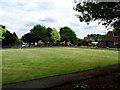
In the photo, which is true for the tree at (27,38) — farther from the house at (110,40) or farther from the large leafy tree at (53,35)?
the house at (110,40)

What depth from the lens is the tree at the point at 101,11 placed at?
57.0ft

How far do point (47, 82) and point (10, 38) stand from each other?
94862mm

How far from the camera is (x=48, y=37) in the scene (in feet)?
453

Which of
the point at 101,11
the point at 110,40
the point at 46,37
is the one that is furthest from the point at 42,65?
the point at 46,37

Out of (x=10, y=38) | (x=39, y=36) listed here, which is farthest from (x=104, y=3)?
(x=39, y=36)

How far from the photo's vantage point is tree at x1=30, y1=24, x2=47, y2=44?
133 metres

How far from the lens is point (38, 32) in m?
136

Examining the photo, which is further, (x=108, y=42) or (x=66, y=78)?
(x=108, y=42)

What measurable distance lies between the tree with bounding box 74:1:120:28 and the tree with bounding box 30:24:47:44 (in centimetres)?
11084

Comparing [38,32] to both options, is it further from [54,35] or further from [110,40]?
[110,40]

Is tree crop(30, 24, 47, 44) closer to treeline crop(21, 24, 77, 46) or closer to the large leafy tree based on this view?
treeline crop(21, 24, 77, 46)

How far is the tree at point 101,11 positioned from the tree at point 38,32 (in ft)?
364

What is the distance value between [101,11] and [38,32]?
11932 cm

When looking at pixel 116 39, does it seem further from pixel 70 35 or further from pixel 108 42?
pixel 70 35
